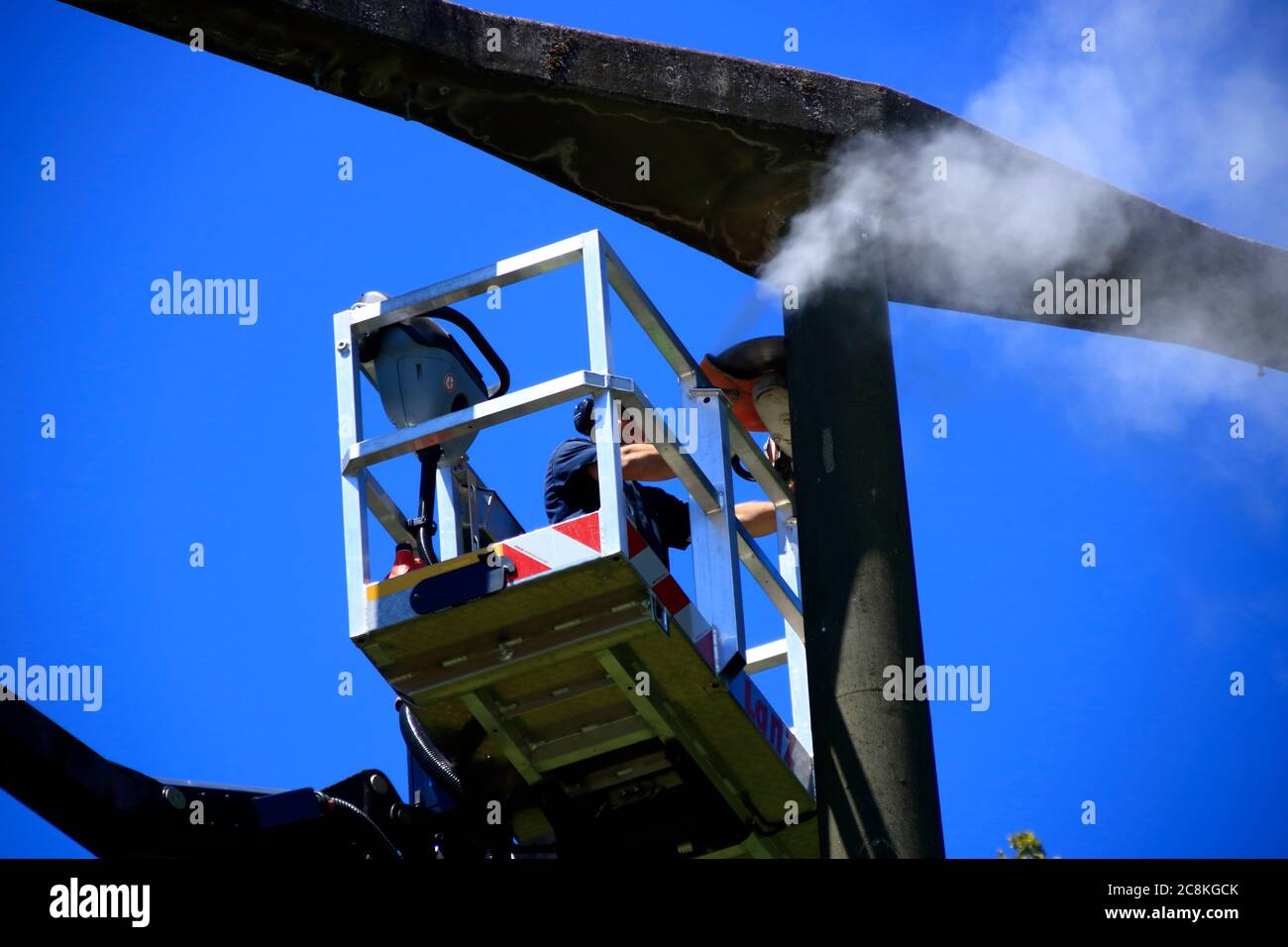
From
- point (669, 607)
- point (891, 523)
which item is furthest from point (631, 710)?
point (891, 523)

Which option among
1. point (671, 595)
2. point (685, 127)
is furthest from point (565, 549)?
point (685, 127)

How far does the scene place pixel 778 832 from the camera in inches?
401

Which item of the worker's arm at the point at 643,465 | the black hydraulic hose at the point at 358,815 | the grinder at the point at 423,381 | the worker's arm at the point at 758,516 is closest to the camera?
the grinder at the point at 423,381

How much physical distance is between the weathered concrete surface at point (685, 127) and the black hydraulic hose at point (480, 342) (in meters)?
1.06

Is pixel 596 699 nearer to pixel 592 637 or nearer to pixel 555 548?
pixel 592 637

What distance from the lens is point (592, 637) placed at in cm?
902

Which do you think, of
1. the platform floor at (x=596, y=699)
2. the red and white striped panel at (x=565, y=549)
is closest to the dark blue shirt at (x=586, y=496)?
the platform floor at (x=596, y=699)

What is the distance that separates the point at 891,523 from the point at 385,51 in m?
2.95

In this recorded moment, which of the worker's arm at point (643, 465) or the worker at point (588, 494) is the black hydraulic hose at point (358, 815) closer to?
the worker at point (588, 494)

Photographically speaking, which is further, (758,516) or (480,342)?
(758,516)

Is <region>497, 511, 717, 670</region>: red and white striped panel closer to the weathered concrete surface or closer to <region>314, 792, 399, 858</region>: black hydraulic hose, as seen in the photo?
<region>314, 792, 399, 858</region>: black hydraulic hose

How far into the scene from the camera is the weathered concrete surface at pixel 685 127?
10.0 metres

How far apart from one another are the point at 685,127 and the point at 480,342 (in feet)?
4.83
